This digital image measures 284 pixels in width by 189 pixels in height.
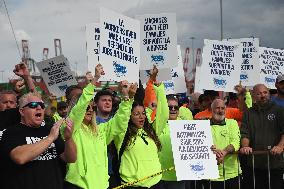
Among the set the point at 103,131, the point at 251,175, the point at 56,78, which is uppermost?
the point at 56,78

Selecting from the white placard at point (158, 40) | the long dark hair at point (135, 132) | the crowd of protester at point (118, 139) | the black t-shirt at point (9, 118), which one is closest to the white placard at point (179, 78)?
the crowd of protester at point (118, 139)

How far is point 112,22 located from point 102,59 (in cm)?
59

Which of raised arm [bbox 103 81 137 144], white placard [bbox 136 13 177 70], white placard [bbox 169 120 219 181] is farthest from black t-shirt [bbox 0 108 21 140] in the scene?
white placard [bbox 136 13 177 70]

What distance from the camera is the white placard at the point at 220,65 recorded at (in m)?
9.57

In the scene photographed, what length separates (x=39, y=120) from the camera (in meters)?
4.81

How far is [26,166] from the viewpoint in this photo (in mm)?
4695

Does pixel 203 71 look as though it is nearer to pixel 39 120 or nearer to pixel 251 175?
pixel 251 175

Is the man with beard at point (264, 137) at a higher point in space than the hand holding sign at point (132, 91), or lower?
lower

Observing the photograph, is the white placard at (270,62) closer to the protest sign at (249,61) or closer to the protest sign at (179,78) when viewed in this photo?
the protest sign at (249,61)

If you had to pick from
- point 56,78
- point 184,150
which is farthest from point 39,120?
point 56,78

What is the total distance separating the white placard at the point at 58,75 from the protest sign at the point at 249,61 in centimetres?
344

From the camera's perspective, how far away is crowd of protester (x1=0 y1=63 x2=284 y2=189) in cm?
474

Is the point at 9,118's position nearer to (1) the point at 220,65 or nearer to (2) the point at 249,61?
(1) the point at 220,65

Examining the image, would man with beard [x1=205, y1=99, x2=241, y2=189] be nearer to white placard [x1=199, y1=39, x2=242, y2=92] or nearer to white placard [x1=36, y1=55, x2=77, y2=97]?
white placard [x1=199, y1=39, x2=242, y2=92]
